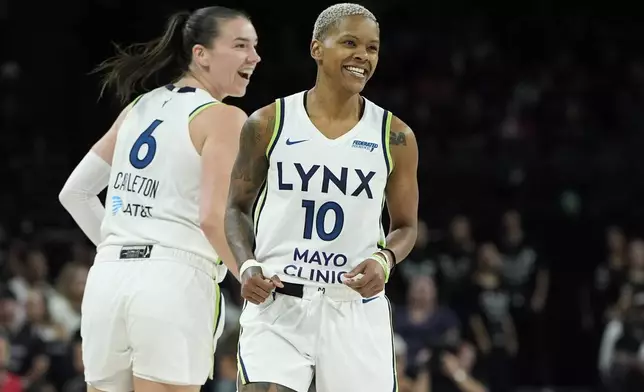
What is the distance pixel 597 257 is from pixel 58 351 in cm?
678

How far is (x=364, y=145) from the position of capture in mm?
4301

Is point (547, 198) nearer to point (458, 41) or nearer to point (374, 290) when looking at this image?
point (458, 41)

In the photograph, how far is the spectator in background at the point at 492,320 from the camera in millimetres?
10719

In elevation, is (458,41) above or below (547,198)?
above

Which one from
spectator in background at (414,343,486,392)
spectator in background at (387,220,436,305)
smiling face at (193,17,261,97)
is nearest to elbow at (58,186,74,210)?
smiling face at (193,17,261,97)

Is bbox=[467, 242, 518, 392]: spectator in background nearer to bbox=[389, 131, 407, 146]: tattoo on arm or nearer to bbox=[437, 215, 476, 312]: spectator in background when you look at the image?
bbox=[437, 215, 476, 312]: spectator in background

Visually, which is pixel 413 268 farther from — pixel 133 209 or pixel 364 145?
pixel 364 145

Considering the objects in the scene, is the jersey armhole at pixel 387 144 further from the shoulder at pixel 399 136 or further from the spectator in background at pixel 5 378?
the spectator in background at pixel 5 378

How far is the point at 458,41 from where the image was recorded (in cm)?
1850

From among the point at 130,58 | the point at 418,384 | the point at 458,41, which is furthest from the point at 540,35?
the point at 130,58

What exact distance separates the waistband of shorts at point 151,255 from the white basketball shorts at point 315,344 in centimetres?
66

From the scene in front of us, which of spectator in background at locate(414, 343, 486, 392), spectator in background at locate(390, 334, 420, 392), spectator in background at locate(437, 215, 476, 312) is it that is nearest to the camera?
spectator in background at locate(390, 334, 420, 392)

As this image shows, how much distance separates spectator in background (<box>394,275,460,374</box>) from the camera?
9.98 meters

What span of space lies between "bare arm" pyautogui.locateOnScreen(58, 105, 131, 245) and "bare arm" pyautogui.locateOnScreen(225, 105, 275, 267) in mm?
A: 1035
